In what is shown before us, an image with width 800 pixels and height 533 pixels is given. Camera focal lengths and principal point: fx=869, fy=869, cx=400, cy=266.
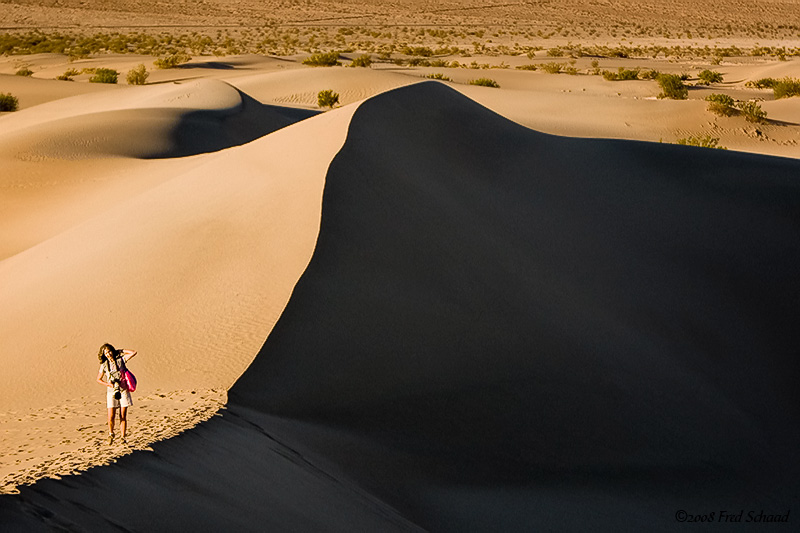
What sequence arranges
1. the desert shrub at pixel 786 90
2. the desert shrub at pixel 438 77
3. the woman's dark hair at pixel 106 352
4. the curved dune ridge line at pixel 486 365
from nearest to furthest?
the woman's dark hair at pixel 106 352 < the curved dune ridge line at pixel 486 365 < the desert shrub at pixel 786 90 < the desert shrub at pixel 438 77

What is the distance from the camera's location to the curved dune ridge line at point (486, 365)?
523cm

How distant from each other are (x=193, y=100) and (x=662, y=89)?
16979 millimetres

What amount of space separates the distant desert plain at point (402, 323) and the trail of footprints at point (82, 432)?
1.1 inches

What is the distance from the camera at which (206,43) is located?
5694 cm

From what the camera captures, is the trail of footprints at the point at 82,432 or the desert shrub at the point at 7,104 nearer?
the trail of footprints at the point at 82,432

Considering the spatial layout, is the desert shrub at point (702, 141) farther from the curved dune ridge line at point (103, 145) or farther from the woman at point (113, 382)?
the woman at point (113, 382)

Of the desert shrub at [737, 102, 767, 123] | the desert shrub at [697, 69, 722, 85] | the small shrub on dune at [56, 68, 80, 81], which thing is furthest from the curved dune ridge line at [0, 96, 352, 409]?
the desert shrub at [697, 69, 722, 85]

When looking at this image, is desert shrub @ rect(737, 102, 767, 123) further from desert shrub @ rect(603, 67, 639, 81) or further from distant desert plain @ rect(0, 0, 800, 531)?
desert shrub @ rect(603, 67, 639, 81)

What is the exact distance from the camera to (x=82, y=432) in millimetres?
5078

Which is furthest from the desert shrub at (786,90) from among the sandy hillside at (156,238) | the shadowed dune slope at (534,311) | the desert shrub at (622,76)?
the shadowed dune slope at (534,311)

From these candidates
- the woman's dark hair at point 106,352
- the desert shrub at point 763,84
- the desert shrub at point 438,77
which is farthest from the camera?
the desert shrub at point 763,84

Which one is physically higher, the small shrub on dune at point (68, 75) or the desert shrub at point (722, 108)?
the desert shrub at point (722, 108)

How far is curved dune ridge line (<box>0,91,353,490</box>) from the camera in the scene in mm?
6188

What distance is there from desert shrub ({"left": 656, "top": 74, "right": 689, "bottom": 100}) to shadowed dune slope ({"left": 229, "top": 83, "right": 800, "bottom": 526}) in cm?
1543
